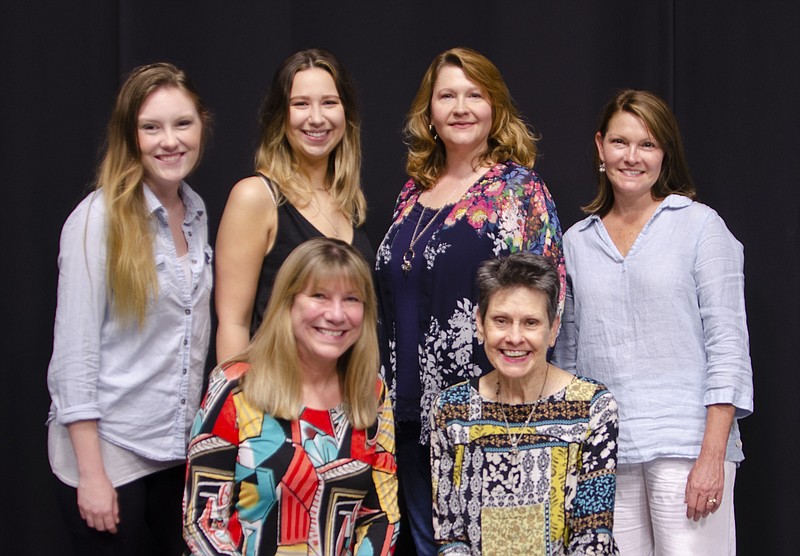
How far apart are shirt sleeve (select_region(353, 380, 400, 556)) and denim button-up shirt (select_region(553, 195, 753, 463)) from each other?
23.0 inches

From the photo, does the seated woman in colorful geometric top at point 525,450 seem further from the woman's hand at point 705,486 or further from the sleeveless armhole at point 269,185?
the sleeveless armhole at point 269,185

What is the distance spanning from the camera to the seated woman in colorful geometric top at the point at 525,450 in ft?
6.49

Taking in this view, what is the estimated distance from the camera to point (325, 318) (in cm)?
196

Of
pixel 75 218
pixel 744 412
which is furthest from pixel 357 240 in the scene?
pixel 744 412

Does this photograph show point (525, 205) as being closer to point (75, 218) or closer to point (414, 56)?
point (414, 56)

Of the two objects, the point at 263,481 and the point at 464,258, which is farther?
the point at 464,258

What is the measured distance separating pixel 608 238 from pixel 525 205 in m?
0.23

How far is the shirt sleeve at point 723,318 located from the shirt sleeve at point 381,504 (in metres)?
0.76

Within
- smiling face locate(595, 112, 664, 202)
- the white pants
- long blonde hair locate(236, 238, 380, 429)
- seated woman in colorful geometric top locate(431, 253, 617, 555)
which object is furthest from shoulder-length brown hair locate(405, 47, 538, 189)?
the white pants

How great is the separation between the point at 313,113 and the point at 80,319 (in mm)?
786

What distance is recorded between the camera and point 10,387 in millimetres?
2719

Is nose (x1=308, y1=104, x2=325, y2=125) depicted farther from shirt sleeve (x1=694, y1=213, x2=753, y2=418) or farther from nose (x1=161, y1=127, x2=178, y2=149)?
shirt sleeve (x1=694, y1=213, x2=753, y2=418)

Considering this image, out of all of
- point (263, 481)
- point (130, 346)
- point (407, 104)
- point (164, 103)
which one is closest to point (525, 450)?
point (263, 481)

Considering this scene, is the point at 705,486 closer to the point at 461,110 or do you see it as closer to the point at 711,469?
the point at 711,469
